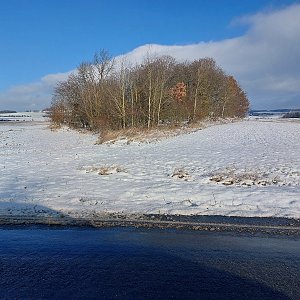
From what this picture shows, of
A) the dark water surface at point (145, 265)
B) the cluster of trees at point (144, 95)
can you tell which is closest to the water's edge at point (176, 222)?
the dark water surface at point (145, 265)

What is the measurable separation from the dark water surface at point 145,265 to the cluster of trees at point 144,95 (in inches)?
1347

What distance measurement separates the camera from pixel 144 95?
42062 mm

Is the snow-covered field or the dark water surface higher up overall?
the dark water surface

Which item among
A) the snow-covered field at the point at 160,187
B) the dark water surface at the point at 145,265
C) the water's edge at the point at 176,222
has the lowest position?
the snow-covered field at the point at 160,187

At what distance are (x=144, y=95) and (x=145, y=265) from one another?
3800 cm

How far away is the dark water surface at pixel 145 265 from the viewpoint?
14.1 ft

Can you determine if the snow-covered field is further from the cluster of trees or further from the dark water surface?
the cluster of trees

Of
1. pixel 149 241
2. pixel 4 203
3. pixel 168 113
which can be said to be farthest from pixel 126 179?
pixel 168 113

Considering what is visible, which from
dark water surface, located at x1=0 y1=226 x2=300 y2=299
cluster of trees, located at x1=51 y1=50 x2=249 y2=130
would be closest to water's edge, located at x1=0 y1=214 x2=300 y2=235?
dark water surface, located at x1=0 y1=226 x2=300 y2=299

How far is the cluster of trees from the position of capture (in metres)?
41.3

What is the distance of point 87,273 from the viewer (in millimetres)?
4801

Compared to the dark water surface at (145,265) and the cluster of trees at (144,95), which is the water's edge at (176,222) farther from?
the cluster of trees at (144,95)

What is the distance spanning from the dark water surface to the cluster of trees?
112ft

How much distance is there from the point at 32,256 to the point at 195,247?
2.75m
